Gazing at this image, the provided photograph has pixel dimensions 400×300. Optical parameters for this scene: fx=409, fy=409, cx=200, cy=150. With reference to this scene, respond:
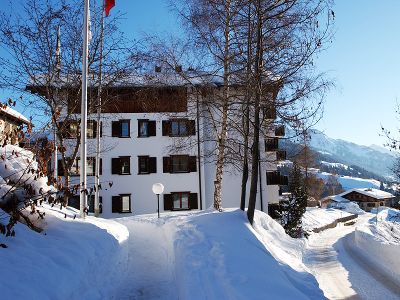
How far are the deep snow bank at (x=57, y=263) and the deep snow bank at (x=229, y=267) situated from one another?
1566 mm

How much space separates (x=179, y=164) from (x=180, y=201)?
2.80 meters

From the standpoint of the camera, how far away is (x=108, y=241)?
345 inches

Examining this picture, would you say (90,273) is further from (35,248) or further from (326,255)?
(326,255)

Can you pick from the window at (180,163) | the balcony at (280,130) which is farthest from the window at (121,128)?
the balcony at (280,130)

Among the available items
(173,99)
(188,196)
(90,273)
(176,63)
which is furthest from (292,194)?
(90,273)

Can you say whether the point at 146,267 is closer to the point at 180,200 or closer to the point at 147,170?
the point at 180,200

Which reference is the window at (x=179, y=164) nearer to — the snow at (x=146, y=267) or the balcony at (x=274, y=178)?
the balcony at (x=274, y=178)

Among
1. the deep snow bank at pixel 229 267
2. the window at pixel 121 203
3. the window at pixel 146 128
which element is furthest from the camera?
the window at pixel 146 128

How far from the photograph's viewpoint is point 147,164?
30.6 m

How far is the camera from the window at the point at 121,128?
30594 mm

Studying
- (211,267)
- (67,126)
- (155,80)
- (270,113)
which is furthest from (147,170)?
(211,267)

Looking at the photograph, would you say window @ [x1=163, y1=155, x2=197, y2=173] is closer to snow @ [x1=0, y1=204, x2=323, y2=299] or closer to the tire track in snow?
the tire track in snow

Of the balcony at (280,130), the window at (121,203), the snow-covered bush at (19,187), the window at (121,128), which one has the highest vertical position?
the window at (121,128)

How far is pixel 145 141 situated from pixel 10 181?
78.5 feet
